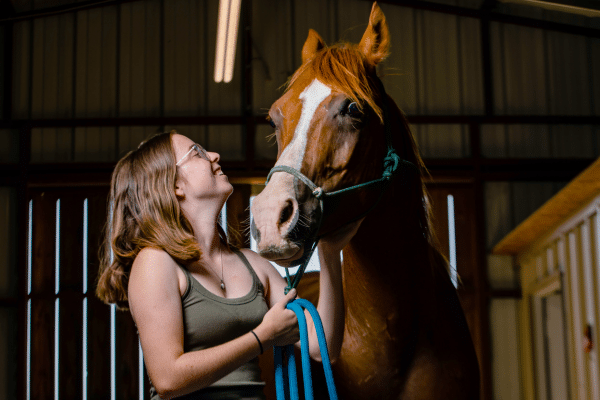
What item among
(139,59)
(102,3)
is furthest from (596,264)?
(102,3)

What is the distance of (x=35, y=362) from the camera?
6219 millimetres

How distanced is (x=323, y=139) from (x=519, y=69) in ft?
20.3

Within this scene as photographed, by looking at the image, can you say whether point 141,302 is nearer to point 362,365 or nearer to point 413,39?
point 362,365

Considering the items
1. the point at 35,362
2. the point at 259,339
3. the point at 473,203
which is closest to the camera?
the point at 259,339

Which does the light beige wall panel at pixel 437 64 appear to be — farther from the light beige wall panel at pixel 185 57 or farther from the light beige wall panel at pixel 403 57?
the light beige wall panel at pixel 185 57

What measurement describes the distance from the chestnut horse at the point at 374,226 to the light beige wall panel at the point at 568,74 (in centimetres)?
581

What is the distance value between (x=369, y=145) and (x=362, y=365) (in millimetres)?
599

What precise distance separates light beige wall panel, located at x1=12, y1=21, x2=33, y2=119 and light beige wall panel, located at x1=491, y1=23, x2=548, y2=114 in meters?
5.24

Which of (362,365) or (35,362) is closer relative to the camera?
(362,365)

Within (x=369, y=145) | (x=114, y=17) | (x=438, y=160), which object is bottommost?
(x=369, y=145)

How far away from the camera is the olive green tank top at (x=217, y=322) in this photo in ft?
4.26

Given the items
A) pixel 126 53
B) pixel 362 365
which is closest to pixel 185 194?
pixel 362 365

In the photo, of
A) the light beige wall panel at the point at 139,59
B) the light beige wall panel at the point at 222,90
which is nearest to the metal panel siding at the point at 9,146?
the light beige wall panel at the point at 139,59

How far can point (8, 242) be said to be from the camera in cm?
652
